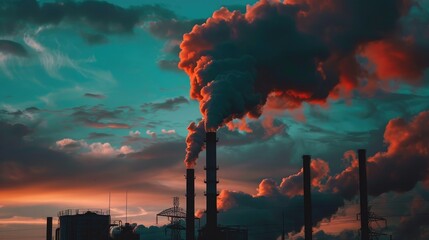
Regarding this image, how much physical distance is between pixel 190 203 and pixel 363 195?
20.4 metres

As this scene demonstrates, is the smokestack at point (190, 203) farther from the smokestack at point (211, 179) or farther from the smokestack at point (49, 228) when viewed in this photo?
the smokestack at point (49, 228)

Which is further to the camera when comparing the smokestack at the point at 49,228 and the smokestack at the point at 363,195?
the smokestack at the point at 49,228

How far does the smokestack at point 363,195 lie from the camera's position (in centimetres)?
7650

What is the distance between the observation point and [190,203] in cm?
7075

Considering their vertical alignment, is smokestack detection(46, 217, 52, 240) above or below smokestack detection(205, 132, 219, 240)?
below

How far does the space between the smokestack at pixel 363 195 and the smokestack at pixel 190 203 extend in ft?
64.1

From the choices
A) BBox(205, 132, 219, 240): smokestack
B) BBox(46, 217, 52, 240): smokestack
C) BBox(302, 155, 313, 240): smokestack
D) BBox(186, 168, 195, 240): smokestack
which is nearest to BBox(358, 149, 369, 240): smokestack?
BBox(302, 155, 313, 240): smokestack

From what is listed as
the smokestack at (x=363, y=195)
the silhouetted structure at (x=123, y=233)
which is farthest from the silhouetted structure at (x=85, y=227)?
the smokestack at (x=363, y=195)

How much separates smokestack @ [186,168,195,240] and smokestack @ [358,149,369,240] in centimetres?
1953

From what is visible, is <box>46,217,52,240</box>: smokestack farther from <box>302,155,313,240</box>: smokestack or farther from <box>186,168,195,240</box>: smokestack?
<box>302,155,313,240</box>: smokestack

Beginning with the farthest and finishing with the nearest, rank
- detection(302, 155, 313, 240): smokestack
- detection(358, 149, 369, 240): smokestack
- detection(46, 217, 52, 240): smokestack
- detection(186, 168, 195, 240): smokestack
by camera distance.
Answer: detection(46, 217, 52, 240): smokestack → detection(358, 149, 369, 240): smokestack → detection(302, 155, 313, 240): smokestack → detection(186, 168, 195, 240): smokestack

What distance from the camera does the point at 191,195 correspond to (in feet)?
234

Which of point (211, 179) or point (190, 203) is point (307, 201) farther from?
point (211, 179)

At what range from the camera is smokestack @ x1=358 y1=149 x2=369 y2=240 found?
76500mm
